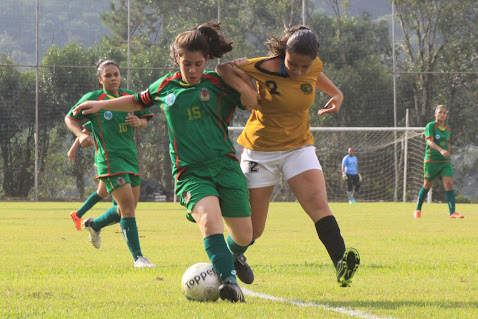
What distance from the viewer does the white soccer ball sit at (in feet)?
15.4

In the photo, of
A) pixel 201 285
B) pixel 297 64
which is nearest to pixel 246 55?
pixel 297 64

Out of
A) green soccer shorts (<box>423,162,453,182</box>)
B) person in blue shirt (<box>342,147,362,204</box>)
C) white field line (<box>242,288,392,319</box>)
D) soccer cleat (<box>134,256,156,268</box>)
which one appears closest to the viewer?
white field line (<box>242,288,392,319</box>)

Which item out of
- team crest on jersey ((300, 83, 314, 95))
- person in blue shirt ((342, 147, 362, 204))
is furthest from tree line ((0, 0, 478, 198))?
team crest on jersey ((300, 83, 314, 95))

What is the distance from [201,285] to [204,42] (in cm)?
148

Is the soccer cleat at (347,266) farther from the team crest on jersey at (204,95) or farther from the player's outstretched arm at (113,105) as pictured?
the player's outstretched arm at (113,105)

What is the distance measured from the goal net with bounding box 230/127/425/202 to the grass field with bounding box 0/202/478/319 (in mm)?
15813

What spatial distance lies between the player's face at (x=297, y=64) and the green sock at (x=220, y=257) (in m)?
1.24

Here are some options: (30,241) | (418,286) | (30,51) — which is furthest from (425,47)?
(418,286)

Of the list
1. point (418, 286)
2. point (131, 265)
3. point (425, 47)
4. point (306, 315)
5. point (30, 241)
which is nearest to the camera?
point (306, 315)

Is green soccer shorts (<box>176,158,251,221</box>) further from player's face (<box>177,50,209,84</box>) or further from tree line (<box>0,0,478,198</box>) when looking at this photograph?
tree line (<box>0,0,478,198</box>)

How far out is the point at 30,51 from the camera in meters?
26.8

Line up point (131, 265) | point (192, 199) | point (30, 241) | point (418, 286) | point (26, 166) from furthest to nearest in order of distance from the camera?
point (26, 166) < point (30, 241) < point (131, 265) < point (418, 286) < point (192, 199)

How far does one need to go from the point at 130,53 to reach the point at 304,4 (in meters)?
6.50

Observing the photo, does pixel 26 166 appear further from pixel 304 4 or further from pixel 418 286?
pixel 418 286
